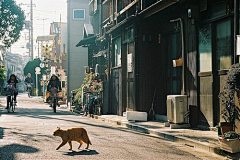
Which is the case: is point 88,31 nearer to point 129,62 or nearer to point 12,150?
point 129,62

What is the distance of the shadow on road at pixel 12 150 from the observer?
859cm

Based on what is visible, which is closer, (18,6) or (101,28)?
(101,28)

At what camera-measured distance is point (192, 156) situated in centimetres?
922

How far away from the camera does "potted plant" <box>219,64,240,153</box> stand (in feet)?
29.9

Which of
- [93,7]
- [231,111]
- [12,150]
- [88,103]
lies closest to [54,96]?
[88,103]

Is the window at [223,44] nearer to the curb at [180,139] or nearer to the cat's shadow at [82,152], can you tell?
the curb at [180,139]

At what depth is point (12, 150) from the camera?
9.22 meters

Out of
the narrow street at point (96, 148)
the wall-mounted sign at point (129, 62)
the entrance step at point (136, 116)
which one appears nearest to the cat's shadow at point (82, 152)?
the narrow street at point (96, 148)

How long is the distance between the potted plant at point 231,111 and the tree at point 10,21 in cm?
2375

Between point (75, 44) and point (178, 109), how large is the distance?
93.1ft

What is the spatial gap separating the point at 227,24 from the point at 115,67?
10.4 m

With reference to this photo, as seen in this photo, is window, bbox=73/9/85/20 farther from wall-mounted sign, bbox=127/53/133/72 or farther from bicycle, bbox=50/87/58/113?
wall-mounted sign, bbox=127/53/133/72

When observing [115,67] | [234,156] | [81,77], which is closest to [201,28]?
[234,156]

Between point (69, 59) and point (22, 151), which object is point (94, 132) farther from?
point (69, 59)
